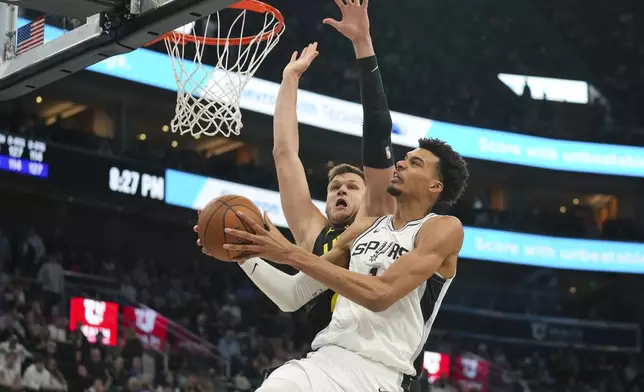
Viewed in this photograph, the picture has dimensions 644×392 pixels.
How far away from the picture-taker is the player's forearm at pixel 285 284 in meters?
4.23

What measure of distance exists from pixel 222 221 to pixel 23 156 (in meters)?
11.2

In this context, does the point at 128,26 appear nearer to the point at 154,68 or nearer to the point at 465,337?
the point at 154,68

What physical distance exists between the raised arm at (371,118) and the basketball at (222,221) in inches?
40.3

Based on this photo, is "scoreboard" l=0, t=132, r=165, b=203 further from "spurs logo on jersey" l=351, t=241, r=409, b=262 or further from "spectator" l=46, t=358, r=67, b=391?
"spurs logo on jersey" l=351, t=241, r=409, b=262

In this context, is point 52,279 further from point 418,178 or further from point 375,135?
point 418,178

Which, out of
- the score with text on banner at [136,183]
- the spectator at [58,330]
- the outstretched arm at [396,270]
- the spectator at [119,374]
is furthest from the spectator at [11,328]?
the outstretched arm at [396,270]

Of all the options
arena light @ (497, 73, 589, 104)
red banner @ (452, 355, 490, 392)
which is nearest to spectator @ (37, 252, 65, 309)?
red banner @ (452, 355, 490, 392)

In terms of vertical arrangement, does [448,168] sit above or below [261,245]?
above

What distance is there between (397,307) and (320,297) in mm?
682

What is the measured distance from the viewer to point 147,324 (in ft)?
43.1

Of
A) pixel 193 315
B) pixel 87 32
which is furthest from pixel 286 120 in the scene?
pixel 193 315

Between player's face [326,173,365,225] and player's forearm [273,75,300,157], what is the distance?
293mm

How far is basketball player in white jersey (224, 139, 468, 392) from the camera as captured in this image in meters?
3.57

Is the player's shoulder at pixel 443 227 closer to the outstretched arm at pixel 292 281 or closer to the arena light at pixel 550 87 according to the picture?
the outstretched arm at pixel 292 281
